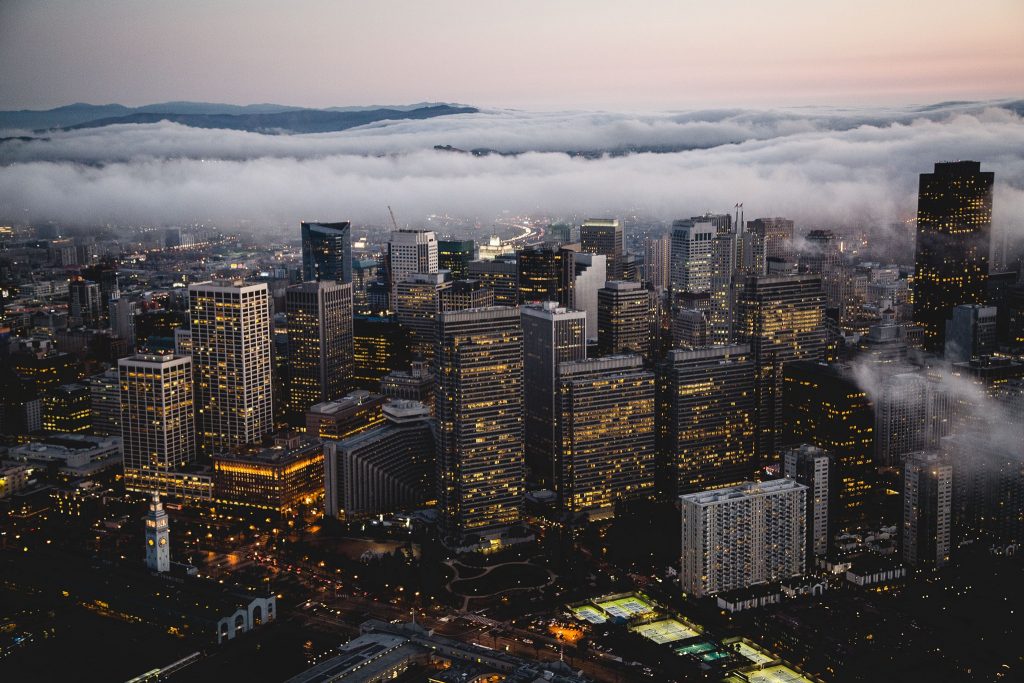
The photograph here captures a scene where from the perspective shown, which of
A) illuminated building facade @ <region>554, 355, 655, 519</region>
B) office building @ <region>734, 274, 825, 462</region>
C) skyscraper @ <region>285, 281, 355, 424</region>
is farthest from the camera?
skyscraper @ <region>285, 281, 355, 424</region>

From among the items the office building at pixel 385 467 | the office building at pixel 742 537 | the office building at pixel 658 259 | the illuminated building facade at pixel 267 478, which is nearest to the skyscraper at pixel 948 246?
the office building at pixel 658 259

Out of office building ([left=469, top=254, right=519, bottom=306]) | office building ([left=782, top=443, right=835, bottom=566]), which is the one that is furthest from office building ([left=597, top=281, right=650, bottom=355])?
office building ([left=782, top=443, right=835, bottom=566])

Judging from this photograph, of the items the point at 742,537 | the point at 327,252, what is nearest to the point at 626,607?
the point at 742,537

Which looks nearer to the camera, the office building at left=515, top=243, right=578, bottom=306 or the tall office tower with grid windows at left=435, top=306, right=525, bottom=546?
the tall office tower with grid windows at left=435, top=306, right=525, bottom=546

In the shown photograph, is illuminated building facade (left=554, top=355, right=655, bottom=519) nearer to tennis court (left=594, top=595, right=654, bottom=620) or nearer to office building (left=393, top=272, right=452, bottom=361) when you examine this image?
tennis court (left=594, top=595, right=654, bottom=620)

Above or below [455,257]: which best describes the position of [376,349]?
below

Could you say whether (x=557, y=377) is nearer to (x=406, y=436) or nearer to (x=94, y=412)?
(x=406, y=436)

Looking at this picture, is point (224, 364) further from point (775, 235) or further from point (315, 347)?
point (775, 235)
